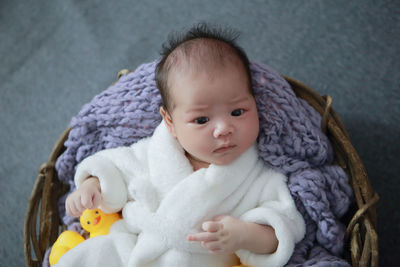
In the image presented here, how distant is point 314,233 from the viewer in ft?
3.63

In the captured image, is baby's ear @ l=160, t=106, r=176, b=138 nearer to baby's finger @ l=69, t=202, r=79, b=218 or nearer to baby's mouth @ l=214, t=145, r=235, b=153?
baby's mouth @ l=214, t=145, r=235, b=153

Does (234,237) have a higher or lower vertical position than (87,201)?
lower

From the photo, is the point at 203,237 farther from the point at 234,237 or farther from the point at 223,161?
the point at 223,161

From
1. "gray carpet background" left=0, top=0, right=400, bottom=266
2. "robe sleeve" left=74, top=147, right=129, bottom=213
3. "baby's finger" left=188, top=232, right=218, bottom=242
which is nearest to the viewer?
"baby's finger" left=188, top=232, right=218, bottom=242

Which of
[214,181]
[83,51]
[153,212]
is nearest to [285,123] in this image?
[214,181]

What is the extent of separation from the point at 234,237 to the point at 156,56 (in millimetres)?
1043

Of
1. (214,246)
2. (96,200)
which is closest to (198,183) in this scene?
(214,246)

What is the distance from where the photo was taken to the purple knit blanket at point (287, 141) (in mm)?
1062

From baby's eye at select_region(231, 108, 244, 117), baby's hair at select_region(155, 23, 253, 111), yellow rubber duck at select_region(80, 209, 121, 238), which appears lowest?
yellow rubber duck at select_region(80, 209, 121, 238)

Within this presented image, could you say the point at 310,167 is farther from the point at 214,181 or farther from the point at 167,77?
the point at 167,77

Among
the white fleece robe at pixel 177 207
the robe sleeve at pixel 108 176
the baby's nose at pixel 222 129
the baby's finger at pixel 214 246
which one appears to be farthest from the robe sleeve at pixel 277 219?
the robe sleeve at pixel 108 176

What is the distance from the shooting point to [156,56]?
5.83 feet

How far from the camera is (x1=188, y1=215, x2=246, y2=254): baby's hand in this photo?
92 cm

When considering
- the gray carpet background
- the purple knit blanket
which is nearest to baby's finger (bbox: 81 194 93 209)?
the purple knit blanket
